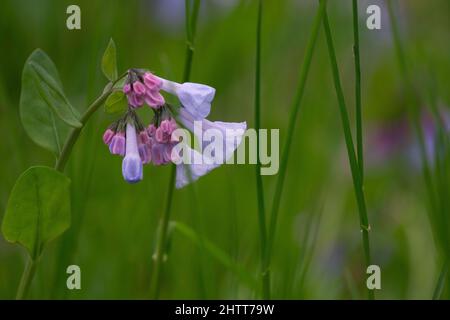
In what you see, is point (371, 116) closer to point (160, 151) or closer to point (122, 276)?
point (122, 276)

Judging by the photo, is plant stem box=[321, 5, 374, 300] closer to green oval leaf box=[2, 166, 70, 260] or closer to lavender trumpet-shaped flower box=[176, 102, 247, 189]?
lavender trumpet-shaped flower box=[176, 102, 247, 189]

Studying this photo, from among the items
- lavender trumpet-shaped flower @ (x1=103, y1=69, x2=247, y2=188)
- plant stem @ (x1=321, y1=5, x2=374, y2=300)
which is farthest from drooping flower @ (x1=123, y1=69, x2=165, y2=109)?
plant stem @ (x1=321, y1=5, x2=374, y2=300)

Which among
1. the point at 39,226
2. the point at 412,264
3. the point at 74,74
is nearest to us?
the point at 39,226

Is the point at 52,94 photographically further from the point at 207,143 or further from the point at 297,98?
the point at 297,98

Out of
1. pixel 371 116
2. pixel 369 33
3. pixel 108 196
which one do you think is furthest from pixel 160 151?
pixel 369 33

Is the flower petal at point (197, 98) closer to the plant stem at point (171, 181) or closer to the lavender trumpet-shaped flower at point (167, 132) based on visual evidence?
the lavender trumpet-shaped flower at point (167, 132)
